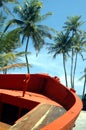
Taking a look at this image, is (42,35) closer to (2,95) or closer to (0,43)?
(0,43)

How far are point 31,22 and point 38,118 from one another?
3540 centimetres

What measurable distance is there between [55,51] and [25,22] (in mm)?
11657

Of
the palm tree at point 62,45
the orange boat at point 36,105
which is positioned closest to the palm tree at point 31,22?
the palm tree at point 62,45

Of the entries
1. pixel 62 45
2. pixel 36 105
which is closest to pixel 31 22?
pixel 62 45

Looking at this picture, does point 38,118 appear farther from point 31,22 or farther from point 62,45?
point 62,45

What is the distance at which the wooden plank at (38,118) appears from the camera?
5094 mm

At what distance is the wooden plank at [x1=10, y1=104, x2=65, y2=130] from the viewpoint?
5.09 m

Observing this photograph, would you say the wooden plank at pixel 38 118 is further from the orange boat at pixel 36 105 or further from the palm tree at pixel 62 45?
the palm tree at pixel 62 45

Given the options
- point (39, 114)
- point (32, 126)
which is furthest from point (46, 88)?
point (32, 126)

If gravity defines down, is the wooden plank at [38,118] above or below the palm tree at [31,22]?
below

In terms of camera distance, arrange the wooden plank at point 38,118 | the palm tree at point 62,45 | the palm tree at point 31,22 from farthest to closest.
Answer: the palm tree at point 62,45, the palm tree at point 31,22, the wooden plank at point 38,118

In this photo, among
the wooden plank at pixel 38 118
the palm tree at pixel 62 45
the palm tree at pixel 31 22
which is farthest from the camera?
the palm tree at pixel 62 45

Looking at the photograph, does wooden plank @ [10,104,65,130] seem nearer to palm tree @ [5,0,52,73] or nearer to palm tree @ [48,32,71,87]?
palm tree @ [5,0,52,73]

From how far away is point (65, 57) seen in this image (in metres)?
51.7
